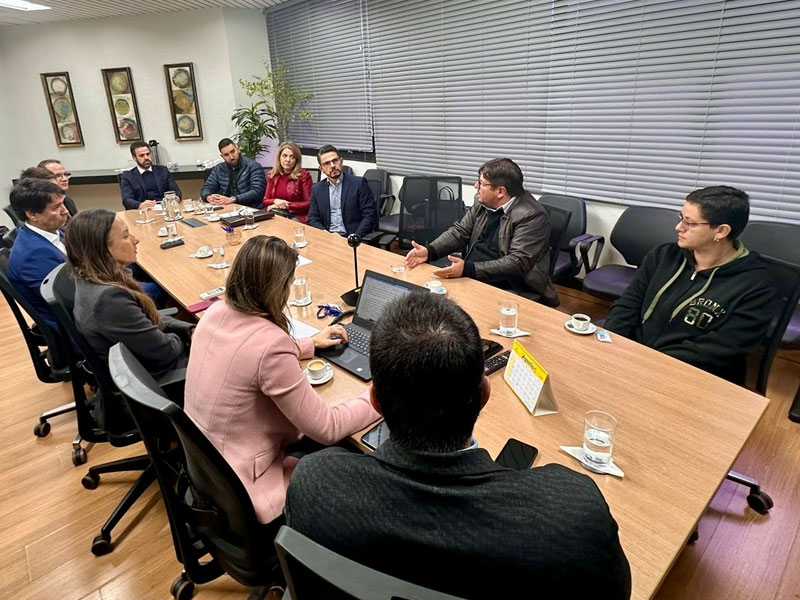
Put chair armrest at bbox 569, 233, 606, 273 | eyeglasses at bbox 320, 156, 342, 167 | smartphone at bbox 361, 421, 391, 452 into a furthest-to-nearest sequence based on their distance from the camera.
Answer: eyeglasses at bbox 320, 156, 342, 167
chair armrest at bbox 569, 233, 606, 273
smartphone at bbox 361, 421, 391, 452

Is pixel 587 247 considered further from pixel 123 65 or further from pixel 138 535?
pixel 123 65

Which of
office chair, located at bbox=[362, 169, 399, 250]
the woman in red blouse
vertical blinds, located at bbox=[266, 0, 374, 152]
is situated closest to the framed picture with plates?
vertical blinds, located at bbox=[266, 0, 374, 152]

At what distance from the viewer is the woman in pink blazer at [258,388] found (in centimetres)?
121

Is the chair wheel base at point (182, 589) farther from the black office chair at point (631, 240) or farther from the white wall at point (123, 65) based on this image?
the white wall at point (123, 65)

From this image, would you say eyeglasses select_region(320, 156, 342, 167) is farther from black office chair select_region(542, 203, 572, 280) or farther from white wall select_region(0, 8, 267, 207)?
white wall select_region(0, 8, 267, 207)

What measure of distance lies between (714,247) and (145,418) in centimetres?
202

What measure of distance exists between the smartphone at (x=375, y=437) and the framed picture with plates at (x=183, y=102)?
592 cm

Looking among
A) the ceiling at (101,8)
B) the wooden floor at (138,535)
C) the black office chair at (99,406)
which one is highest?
the ceiling at (101,8)

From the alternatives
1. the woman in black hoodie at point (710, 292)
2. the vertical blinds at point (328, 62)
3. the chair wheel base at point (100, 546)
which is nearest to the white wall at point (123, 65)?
the vertical blinds at point (328, 62)

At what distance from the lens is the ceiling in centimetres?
492

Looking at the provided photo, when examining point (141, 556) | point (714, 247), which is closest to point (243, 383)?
point (141, 556)

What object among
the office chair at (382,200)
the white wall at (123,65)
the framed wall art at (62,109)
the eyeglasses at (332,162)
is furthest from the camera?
the framed wall art at (62,109)

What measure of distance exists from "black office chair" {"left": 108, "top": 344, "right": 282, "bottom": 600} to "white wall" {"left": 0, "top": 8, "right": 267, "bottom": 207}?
5.63 m

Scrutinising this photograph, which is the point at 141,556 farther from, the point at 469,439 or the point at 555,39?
the point at 555,39
